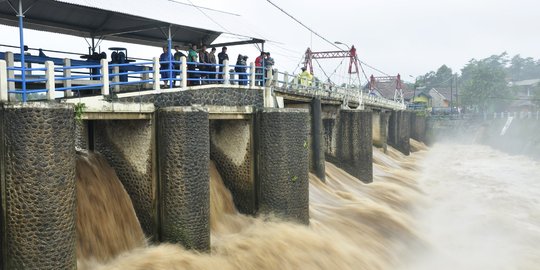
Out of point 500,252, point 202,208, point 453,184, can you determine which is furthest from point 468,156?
point 202,208

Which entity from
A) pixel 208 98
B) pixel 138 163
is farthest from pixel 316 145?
pixel 138 163

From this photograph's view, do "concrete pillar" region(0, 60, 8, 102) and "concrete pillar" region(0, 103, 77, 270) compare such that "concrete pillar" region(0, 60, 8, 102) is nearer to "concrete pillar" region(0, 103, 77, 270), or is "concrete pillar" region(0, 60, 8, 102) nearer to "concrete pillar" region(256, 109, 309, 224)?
"concrete pillar" region(0, 103, 77, 270)

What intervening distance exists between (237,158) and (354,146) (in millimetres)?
9454

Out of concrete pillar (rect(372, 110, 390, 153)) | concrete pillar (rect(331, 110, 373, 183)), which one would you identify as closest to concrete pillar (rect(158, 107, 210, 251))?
concrete pillar (rect(331, 110, 373, 183))

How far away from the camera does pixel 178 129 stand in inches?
395

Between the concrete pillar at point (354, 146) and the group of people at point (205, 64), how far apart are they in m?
6.65

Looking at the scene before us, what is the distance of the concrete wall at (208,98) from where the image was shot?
35.2 feet

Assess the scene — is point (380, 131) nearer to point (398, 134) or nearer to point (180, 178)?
point (398, 134)

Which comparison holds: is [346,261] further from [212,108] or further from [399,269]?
[212,108]

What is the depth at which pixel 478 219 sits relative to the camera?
688 inches

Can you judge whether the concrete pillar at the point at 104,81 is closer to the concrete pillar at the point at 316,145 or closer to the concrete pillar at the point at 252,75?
the concrete pillar at the point at 252,75

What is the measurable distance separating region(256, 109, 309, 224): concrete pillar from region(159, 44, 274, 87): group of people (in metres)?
1.81

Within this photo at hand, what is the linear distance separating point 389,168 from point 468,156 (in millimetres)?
18885

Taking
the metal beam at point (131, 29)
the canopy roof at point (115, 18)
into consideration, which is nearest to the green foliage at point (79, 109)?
the canopy roof at point (115, 18)
